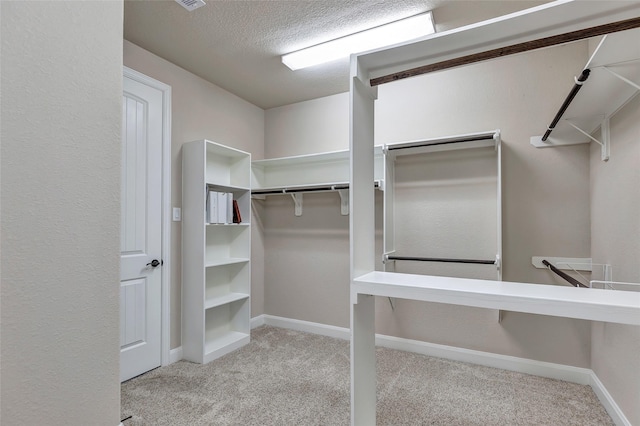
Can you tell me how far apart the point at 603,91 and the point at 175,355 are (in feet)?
11.1

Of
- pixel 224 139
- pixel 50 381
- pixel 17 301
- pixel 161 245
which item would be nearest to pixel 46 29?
pixel 17 301

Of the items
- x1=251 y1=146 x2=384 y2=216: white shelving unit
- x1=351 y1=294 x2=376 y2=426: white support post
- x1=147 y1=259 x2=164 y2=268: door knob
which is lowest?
x1=351 y1=294 x2=376 y2=426: white support post

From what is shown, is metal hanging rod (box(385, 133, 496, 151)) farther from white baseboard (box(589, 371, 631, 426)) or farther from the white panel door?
the white panel door

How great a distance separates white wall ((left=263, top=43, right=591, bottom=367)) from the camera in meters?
2.41

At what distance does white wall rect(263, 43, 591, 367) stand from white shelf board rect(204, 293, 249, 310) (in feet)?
2.43

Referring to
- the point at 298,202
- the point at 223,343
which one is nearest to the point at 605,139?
the point at 298,202

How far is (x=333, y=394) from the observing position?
7.18 ft

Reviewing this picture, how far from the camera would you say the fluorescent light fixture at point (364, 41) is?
2178 mm

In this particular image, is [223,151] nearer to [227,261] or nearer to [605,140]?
[227,261]

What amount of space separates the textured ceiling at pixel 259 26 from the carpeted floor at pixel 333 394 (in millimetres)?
2518

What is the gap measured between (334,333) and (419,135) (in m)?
2.11

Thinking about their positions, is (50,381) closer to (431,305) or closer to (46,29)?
(46,29)

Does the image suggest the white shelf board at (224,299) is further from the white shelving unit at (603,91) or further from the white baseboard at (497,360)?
the white shelving unit at (603,91)

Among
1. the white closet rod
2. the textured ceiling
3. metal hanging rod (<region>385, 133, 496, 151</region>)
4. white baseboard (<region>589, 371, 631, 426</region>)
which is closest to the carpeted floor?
white baseboard (<region>589, 371, 631, 426</region>)
